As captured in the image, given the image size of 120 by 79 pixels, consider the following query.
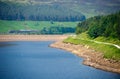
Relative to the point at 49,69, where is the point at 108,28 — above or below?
above

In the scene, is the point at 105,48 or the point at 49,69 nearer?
the point at 49,69

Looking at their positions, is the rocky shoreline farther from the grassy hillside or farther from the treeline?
the treeline

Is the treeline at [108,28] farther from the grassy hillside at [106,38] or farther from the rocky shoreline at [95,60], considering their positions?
the rocky shoreline at [95,60]

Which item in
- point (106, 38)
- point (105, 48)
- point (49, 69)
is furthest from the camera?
point (106, 38)

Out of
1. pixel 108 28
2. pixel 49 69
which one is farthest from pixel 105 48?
pixel 108 28

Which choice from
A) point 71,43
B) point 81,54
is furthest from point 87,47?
point 71,43

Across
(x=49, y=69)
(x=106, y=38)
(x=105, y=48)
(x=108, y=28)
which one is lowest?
(x=106, y=38)

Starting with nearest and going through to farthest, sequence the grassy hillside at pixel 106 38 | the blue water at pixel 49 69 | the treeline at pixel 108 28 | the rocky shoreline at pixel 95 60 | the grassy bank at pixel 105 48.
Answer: the blue water at pixel 49 69, the rocky shoreline at pixel 95 60, the grassy bank at pixel 105 48, the grassy hillside at pixel 106 38, the treeline at pixel 108 28

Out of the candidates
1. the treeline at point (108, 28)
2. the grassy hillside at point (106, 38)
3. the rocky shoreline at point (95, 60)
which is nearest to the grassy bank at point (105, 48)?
the grassy hillside at point (106, 38)

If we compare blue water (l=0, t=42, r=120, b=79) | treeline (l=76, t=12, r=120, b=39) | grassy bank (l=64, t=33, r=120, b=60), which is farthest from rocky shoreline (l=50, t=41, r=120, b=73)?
Result: treeline (l=76, t=12, r=120, b=39)

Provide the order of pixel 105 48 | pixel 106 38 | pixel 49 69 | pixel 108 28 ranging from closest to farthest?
pixel 49 69 < pixel 105 48 < pixel 106 38 < pixel 108 28

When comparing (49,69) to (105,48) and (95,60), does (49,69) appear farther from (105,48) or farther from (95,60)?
(105,48)

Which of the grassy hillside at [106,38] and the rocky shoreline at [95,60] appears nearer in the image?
the rocky shoreline at [95,60]

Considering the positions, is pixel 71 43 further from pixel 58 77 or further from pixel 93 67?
pixel 58 77
